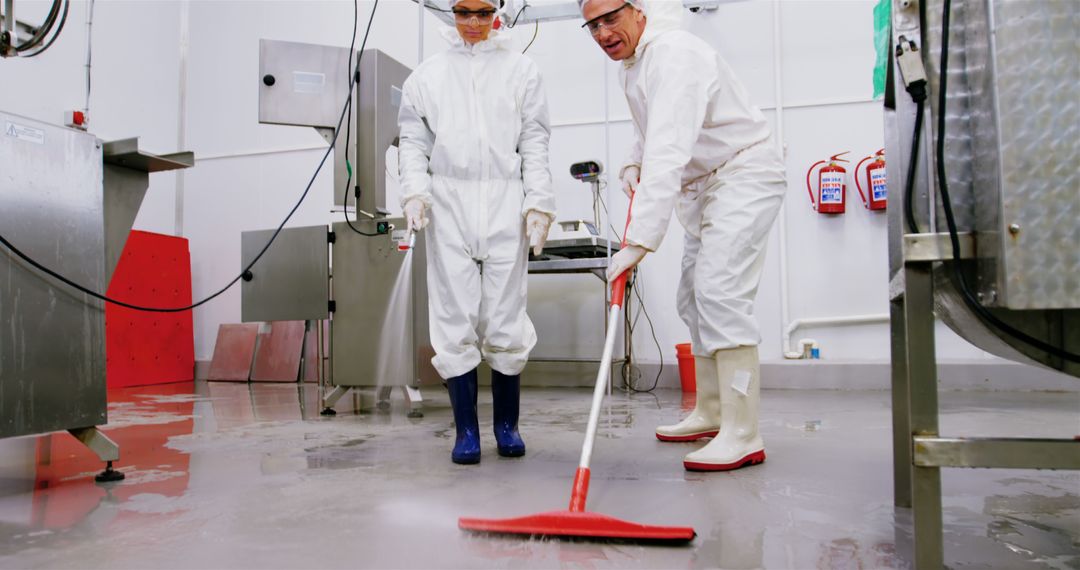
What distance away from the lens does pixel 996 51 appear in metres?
0.81

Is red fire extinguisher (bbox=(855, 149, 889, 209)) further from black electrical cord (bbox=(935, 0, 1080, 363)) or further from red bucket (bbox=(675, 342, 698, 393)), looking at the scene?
black electrical cord (bbox=(935, 0, 1080, 363))

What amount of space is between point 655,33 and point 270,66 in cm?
182

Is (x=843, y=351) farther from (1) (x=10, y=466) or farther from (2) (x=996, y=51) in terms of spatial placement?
(1) (x=10, y=466)

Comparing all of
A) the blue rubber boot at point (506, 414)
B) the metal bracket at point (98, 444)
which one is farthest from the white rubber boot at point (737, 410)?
the metal bracket at point (98, 444)

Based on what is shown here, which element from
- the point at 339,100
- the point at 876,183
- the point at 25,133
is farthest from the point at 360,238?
the point at 876,183

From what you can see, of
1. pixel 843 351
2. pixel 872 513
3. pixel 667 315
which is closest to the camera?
pixel 872 513

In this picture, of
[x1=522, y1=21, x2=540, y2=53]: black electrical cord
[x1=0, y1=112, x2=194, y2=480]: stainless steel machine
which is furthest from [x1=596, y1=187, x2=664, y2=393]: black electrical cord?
[x1=0, y1=112, x2=194, y2=480]: stainless steel machine

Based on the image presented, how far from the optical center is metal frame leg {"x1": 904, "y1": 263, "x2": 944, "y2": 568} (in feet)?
2.76

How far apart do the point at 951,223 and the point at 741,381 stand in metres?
0.83

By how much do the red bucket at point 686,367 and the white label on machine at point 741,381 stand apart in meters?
1.79

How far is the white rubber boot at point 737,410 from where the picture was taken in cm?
158

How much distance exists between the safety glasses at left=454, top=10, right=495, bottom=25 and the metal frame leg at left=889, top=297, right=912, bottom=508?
123 centimetres

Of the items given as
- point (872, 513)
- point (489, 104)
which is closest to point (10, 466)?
point (489, 104)

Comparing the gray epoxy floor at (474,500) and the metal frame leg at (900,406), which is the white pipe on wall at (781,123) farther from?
→ the metal frame leg at (900,406)
